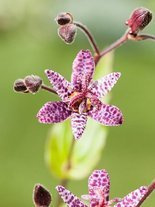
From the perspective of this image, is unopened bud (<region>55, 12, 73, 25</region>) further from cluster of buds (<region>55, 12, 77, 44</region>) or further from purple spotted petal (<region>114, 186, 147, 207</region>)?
purple spotted petal (<region>114, 186, 147, 207</region>)

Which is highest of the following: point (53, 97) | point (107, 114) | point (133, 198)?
point (53, 97)

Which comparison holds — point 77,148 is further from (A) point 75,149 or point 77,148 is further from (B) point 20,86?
(B) point 20,86

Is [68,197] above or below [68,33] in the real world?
below

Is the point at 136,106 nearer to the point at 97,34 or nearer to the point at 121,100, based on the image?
the point at 121,100

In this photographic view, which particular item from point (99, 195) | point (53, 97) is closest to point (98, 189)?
point (99, 195)

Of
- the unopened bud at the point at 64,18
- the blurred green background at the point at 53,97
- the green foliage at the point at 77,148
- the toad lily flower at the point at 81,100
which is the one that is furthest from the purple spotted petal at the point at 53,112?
the blurred green background at the point at 53,97

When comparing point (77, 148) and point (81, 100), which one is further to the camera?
point (77, 148)

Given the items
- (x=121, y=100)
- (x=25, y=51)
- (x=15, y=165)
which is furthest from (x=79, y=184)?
(x=25, y=51)
